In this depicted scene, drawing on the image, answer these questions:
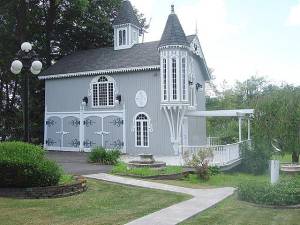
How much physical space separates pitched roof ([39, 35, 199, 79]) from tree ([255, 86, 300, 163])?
6.91 metres

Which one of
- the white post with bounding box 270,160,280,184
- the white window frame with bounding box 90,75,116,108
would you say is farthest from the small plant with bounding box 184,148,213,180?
the white window frame with bounding box 90,75,116,108

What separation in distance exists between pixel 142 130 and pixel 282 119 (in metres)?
8.69

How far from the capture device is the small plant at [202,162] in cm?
1683

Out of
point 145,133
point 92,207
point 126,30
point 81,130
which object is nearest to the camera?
point 92,207

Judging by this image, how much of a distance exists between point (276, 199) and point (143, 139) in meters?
15.8

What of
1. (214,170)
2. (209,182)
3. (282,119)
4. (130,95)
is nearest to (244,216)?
(209,182)

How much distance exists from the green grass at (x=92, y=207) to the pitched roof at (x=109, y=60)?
554 inches

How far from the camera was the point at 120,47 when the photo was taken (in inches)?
A: 1203

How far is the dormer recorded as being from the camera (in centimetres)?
3041

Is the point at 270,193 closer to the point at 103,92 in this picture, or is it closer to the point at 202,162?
the point at 202,162

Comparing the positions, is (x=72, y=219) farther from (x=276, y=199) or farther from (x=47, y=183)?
(x=276, y=199)

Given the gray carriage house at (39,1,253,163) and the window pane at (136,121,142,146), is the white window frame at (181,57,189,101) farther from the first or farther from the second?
the window pane at (136,121,142,146)

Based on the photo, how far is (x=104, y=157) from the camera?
807 inches

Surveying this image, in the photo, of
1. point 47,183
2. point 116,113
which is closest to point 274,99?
point 116,113
